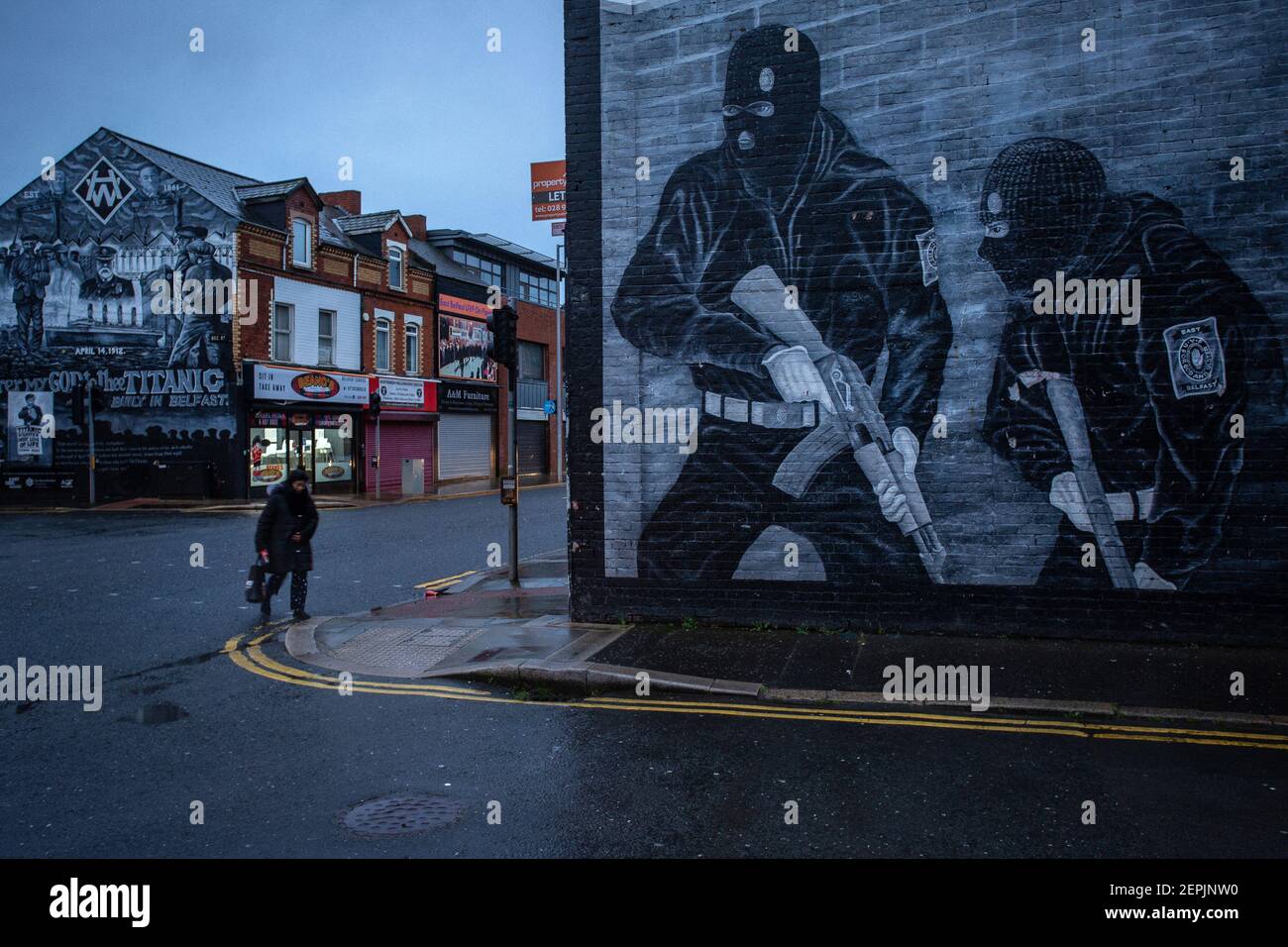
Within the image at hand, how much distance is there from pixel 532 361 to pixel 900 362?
132 feet

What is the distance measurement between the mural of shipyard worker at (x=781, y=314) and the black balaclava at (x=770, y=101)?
0.01 metres

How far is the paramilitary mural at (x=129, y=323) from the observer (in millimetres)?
28875

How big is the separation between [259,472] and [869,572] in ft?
85.0

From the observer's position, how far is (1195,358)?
26.7 ft

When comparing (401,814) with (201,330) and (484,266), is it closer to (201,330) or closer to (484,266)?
(201,330)

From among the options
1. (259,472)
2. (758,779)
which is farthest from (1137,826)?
(259,472)

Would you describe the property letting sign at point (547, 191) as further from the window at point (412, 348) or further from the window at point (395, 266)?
the window at point (412, 348)

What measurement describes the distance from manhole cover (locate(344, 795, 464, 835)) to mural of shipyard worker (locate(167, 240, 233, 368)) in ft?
91.3

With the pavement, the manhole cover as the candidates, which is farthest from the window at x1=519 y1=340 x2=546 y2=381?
the manhole cover

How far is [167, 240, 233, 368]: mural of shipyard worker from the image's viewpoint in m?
28.9

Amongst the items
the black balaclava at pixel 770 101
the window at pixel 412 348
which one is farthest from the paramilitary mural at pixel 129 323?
the black balaclava at pixel 770 101
